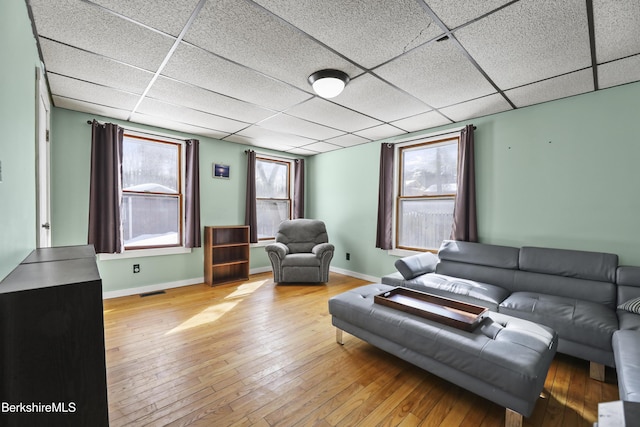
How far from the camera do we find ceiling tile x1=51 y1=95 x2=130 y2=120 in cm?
315

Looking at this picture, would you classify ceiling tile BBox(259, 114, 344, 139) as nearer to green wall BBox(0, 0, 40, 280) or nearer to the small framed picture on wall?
the small framed picture on wall

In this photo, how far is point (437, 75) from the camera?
250 cm

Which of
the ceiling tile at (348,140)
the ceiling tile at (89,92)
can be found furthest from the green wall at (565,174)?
the ceiling tile at (89,92)

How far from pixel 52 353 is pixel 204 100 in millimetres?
2864

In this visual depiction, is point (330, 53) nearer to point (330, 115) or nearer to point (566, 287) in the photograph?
point (330, 115)

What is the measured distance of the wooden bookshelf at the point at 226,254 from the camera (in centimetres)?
451

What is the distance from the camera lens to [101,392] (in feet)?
2.86

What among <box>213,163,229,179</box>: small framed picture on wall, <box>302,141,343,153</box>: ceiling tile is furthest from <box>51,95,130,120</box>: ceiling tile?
<box>302,141,343,153</box>: ceiling tile

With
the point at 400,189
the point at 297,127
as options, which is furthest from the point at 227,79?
the point at 400,189

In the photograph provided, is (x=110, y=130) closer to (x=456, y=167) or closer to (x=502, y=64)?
(x=502, y=64)

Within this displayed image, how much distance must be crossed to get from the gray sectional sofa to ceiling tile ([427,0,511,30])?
86.8 inches

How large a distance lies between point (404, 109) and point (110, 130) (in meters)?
3.85

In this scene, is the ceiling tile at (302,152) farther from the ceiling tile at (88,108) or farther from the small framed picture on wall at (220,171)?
the ceiling tile at (88,108)

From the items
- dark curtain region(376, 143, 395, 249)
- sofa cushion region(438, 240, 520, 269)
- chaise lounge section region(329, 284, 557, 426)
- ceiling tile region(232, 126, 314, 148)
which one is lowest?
chaise lounge section region(329, 284, 557, 426)
